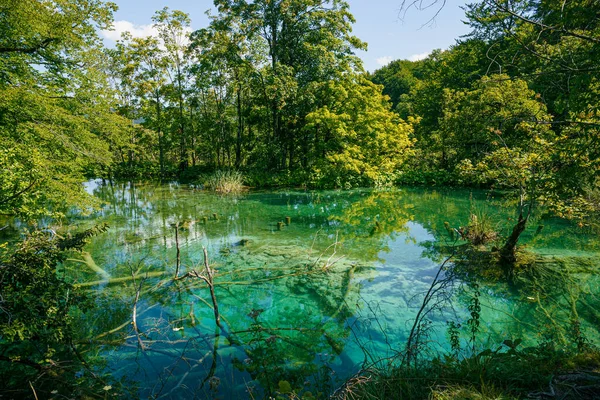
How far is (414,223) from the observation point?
11.3 m

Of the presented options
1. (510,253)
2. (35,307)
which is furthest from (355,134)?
(35,307)

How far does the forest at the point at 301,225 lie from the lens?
3121 mm

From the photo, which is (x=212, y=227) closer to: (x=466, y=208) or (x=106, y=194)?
(x=466, y=208)

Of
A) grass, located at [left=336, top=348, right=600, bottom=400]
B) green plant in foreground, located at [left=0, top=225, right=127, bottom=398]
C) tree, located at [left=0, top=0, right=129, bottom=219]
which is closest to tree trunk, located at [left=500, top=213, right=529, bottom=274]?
grass, located at [left=336, top=348, right=600, bottom=400]

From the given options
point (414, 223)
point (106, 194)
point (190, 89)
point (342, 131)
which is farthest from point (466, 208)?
point (190, 89)

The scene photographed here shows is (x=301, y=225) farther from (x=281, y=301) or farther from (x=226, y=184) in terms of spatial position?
(x=226, y=184)

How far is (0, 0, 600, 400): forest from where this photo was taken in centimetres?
312

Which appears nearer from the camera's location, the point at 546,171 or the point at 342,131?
the point at 546,171

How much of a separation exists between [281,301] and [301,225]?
18.0ft

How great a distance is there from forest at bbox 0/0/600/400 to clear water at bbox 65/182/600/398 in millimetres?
49

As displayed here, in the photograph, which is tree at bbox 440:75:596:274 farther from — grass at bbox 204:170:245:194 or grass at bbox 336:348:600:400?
grass at bbox 204:170:245:194

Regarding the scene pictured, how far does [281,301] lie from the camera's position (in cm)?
568

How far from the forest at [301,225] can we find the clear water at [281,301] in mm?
49

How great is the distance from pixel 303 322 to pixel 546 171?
196 inches
